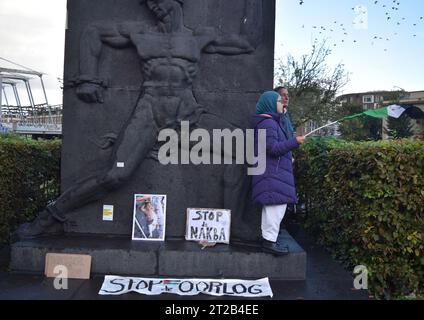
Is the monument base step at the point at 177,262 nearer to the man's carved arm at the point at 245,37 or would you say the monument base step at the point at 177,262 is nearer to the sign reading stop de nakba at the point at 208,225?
the sign reading stop de nakba at the point at 208,225

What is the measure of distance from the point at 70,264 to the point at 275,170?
7.59ft

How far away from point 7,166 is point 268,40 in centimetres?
371

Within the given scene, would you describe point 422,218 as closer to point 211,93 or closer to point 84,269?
point 211,93

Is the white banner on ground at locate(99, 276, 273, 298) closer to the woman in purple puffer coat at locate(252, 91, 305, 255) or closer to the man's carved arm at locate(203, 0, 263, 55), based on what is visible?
the woman in purple puffer coat at locate(252, 91, 305, 255)

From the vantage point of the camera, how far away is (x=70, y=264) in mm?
4320

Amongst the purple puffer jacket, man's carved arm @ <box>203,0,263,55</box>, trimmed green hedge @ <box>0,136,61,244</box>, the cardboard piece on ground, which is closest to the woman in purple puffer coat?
the purple puffer jacket

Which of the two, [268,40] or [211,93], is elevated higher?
[268,40]

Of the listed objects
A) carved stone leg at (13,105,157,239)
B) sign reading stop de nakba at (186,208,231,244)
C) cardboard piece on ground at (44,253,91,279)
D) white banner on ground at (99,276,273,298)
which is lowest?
white banner on ground at (99,276,273,298)

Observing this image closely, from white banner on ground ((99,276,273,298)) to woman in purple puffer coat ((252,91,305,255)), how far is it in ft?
1.46

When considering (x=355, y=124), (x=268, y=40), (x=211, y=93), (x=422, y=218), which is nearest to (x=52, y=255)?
(x=211, y=93)

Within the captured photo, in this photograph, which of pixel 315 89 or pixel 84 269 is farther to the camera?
pixel 315 89

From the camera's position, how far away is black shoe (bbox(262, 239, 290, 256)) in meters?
4.30

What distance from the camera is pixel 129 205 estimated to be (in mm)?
4980
